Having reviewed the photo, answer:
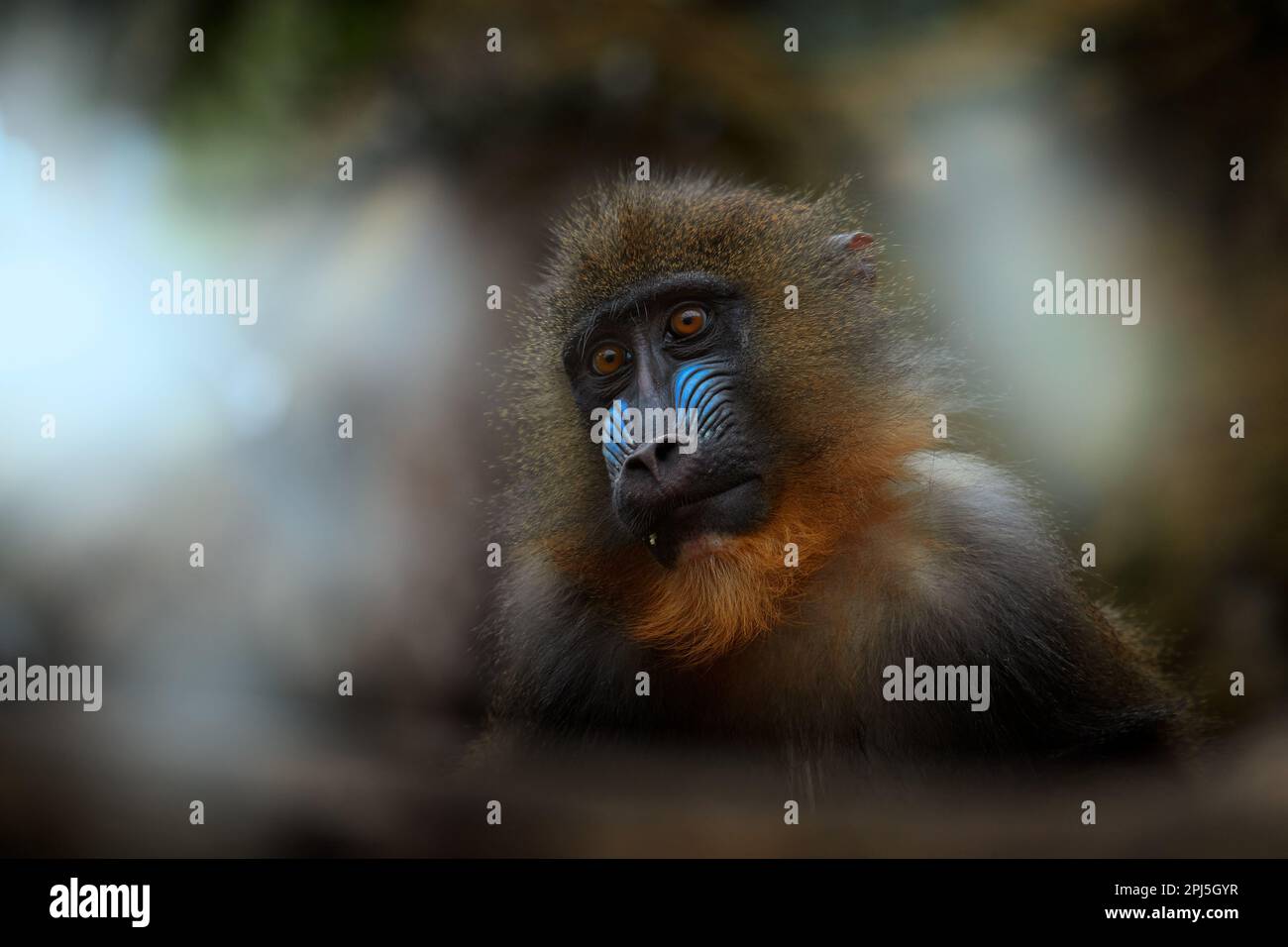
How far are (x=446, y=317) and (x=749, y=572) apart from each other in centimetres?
219

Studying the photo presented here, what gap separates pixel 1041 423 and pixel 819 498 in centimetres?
177

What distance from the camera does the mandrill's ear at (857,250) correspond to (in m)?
3.29

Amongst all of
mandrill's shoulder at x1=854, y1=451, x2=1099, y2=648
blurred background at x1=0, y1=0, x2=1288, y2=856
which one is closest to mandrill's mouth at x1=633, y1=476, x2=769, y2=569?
mandrill's shoulder at x1=854, y1=451, x2=1099, y2=648

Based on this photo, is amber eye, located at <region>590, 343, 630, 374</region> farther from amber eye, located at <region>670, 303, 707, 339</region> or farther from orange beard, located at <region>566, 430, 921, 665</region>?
orange beard, located at <region>566, 430, 921, 665</region>

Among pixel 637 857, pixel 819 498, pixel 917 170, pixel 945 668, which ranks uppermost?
pixel 917 170

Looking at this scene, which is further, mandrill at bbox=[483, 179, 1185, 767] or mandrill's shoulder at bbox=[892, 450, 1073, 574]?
mandrill's shoulder at bbox=[892, 450, 1073, 574]

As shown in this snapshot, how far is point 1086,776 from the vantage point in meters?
3.07

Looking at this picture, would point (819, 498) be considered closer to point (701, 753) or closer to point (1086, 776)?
point (701, 753)

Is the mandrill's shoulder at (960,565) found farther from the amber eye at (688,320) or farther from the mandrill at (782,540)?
the amber eye at (688,320)

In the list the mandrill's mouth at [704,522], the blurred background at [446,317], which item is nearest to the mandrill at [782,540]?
the mandrill's mouth at [704,522]

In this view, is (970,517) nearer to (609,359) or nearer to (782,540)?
(782,540)

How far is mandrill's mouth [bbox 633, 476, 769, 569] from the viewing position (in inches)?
111

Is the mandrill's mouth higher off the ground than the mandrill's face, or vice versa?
the mandrill's face

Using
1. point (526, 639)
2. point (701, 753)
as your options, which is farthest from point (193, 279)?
point (701, 753)
